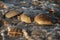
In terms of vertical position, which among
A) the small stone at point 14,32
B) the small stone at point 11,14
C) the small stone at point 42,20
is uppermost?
the small stone at point 11,14

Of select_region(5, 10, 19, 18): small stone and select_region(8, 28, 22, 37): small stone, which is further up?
select_region(5, 10, 19, 18): small stone

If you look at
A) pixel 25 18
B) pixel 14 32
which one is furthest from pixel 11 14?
pixel 14 32

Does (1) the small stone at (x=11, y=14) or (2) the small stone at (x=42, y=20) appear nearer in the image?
(2) the small stone at (x=42, y=20)

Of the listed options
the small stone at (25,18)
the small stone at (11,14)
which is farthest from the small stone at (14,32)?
the small stone at (11,14)

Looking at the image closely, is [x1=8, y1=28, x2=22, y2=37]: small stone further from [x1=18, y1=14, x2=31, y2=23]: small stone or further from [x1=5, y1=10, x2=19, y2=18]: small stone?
[x1=5, y1=10, x2=19, y2=18]: small stone

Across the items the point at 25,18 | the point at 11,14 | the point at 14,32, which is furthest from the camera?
the point at 11,14

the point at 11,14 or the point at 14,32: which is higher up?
the point at 11,14

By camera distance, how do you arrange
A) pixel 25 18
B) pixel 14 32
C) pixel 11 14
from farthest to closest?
pixel 11 14 < pixel 25 18 < pixel 14 32

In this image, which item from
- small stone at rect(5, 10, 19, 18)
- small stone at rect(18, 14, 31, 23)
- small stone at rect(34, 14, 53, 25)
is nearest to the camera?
small stone at rect(34, 14, 53, 25)

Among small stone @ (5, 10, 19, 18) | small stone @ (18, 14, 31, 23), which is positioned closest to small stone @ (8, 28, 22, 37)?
small stone @ (18, 14, 31, 23)

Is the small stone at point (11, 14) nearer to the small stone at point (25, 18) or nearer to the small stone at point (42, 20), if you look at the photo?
the small stone at point (25, 18)

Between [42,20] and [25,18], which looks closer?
[42,20]

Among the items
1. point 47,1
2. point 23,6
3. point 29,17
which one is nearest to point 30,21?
point 29,17

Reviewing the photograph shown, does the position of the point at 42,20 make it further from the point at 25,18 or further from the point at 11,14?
the point at 11,14
